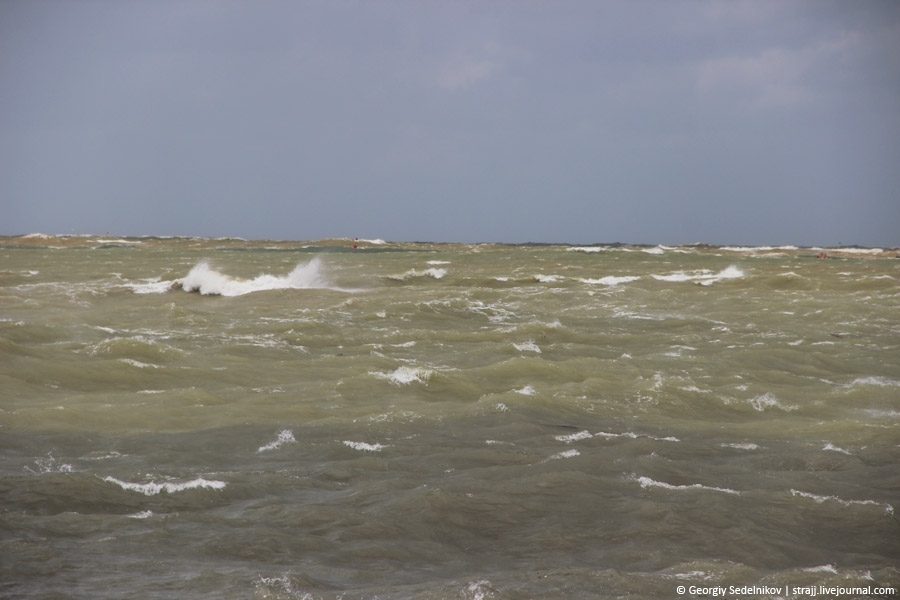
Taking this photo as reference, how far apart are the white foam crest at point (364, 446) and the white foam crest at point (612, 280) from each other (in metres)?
31.3

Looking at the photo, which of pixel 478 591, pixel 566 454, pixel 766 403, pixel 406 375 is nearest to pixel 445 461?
pixel 566 454

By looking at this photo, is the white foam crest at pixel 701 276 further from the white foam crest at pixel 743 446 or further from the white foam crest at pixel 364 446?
the white foam crest at pixel 364 446

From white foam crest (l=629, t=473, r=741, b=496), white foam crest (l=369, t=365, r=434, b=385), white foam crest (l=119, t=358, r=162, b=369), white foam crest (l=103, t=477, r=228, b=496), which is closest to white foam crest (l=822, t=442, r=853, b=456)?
white foam crest (l=629, t=473, r=741, b=496)

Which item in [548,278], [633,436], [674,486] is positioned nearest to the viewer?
[674,486]

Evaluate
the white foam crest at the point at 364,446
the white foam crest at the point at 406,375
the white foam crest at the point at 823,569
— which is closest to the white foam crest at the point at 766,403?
the white foam crest at the point at 406,375

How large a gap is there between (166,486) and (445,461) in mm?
3375

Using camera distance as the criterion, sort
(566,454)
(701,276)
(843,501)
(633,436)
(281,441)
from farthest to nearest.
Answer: (701,276)
(633,436)
(281,441)
(566,454)
(843,501)

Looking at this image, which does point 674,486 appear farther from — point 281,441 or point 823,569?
point 281,441

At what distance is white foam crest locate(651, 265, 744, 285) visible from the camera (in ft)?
148

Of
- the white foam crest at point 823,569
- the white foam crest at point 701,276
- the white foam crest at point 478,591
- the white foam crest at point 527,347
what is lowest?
the white foam crest at point 823,569

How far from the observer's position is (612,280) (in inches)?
1805

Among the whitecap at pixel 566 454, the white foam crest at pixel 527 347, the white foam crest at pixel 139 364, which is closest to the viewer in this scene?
the whitecap at pixel 566 454

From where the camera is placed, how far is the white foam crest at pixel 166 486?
982 cm

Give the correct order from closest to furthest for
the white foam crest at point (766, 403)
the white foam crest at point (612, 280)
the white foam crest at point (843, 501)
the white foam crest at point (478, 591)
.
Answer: the white foam crest at point (478, 591), the white foam crest at point (843, 501), the white foam crest at point (766, 403), the white foam crest at point (612, 280)
